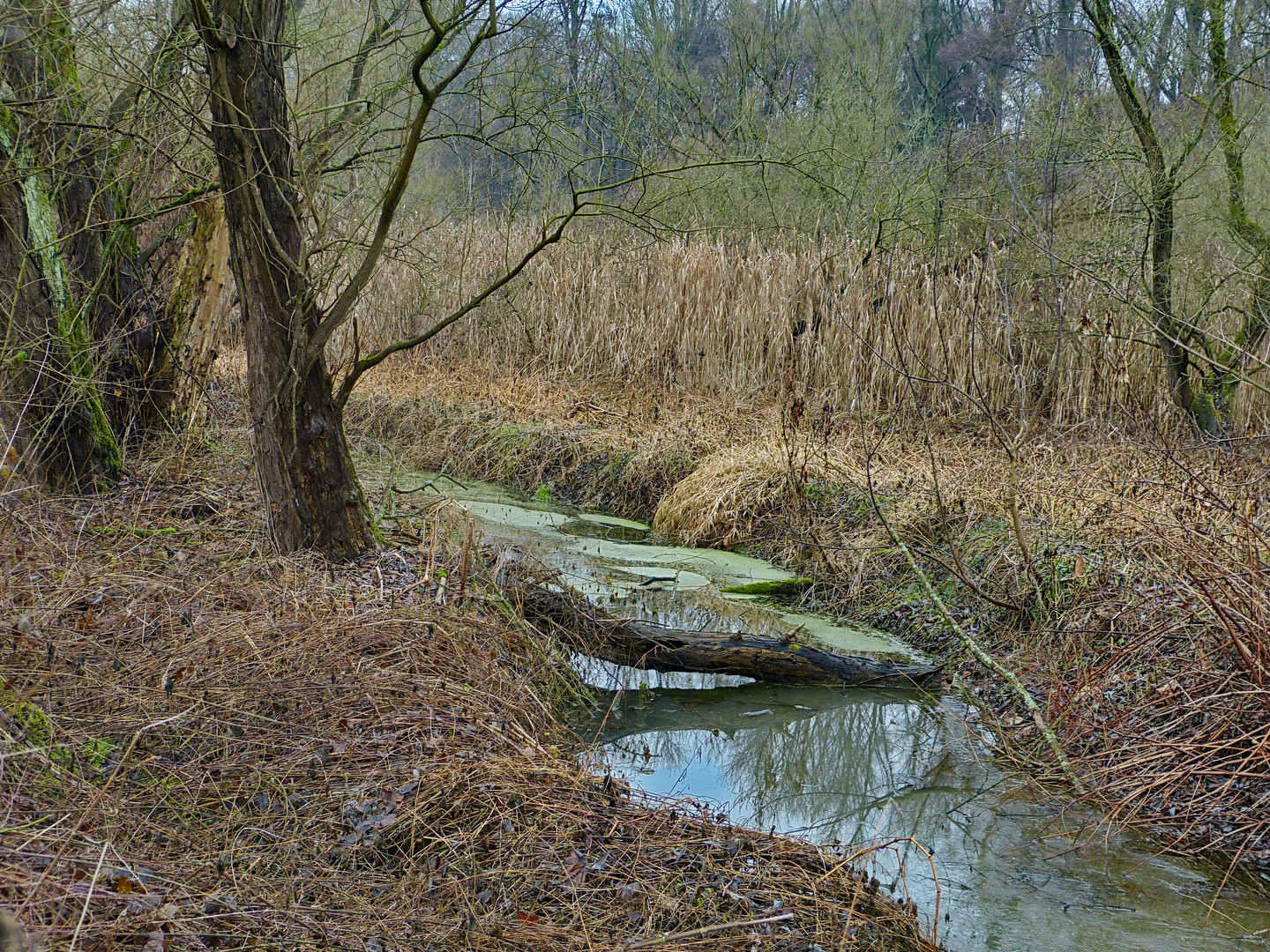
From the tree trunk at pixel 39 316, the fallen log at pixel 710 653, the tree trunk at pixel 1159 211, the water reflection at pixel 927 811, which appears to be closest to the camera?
the water reflection at pixel 927 811

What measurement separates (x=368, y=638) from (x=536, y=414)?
6172mm

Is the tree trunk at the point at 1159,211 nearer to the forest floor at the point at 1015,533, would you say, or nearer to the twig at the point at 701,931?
the forest floor at the point at 1015,533

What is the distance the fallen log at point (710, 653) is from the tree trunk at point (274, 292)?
3.76 ft

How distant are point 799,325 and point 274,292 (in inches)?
223

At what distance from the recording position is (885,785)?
426cm

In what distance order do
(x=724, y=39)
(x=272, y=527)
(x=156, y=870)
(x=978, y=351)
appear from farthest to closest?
(x=724, y=39) → (x=978, y=351) → (x=272, y=527) → (x=156, y=870)

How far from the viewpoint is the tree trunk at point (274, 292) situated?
451 cm

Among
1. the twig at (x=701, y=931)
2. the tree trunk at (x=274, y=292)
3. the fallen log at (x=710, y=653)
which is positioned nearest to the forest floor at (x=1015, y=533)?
the fallen log at (x=710, y=653)

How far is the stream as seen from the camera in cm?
319

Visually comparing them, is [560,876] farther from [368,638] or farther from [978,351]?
[978,351]

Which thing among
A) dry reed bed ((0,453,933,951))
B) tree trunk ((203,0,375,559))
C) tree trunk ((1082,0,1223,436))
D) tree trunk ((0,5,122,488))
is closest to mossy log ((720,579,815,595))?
dry reed bed ((0,453,933,951))

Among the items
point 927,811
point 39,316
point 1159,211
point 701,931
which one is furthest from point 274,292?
point 1159,211

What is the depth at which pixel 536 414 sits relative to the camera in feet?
33.1

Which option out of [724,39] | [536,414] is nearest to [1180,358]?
[536,414]
